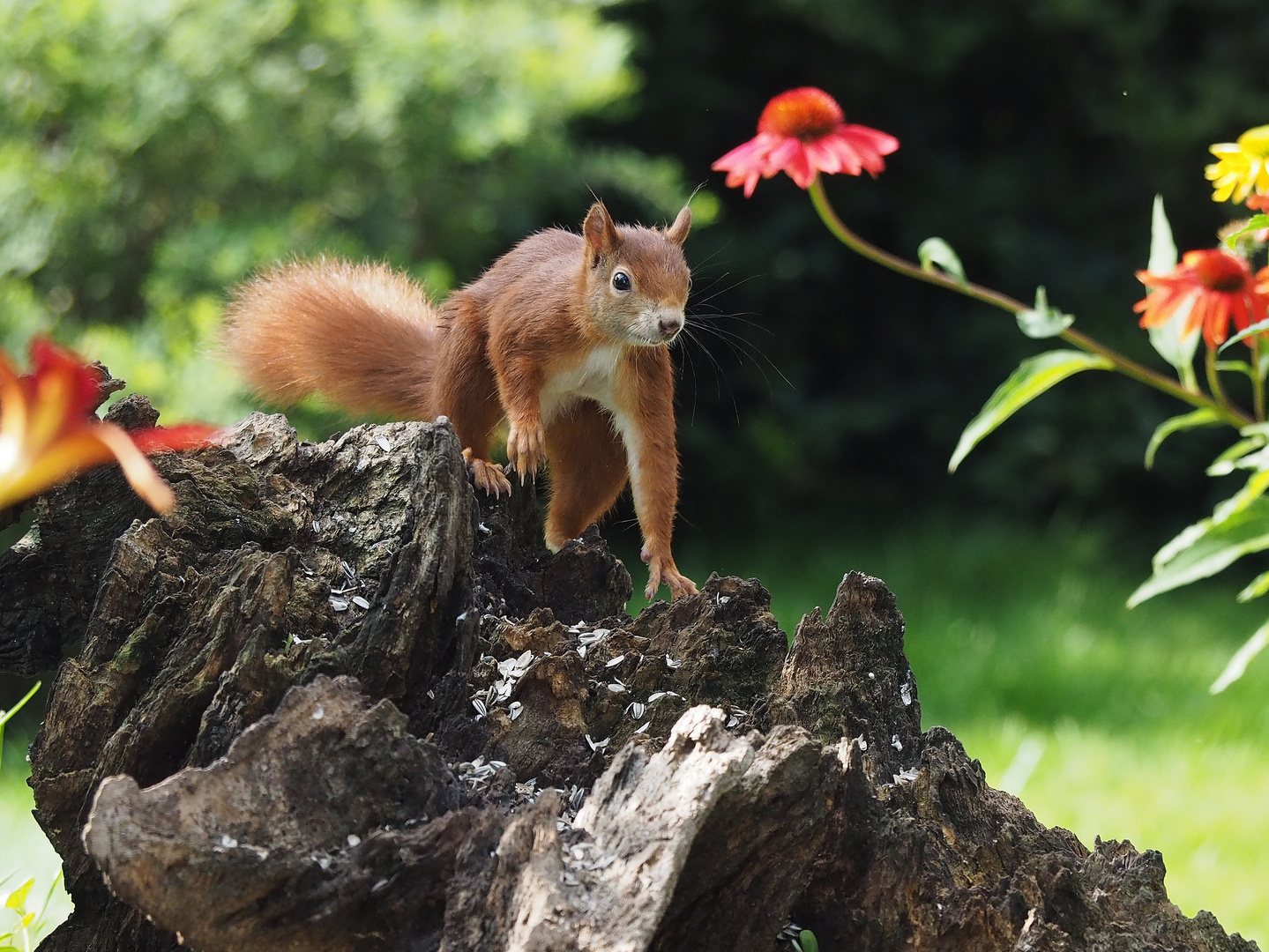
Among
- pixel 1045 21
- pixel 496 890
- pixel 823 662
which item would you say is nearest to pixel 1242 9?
pixel 1045 21

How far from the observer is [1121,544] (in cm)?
432

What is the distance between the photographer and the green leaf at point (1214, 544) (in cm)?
138

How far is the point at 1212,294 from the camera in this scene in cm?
144

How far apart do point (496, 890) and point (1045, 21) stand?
376 cm

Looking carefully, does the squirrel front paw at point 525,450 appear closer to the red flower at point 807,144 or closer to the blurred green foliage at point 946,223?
the red flower at point 807,144

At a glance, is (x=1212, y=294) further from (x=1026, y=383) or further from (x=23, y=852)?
(x=23, y=852)

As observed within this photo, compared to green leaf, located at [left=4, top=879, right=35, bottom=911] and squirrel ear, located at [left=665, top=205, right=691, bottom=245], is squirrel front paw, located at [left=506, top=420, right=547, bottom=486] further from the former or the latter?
green leaf, located at [left=4, top=879, right=35, bottom=911]

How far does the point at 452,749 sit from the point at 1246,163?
2.86ft

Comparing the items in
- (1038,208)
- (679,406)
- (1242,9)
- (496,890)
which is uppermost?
(1242,9)

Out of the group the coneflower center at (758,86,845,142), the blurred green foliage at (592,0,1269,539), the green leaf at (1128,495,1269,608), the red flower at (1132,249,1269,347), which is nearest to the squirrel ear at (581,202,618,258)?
the coneflower center at (758,86,845,142)

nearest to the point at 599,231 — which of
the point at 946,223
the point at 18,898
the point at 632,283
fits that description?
the point at 632,283

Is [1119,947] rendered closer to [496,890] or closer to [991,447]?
[496,890]

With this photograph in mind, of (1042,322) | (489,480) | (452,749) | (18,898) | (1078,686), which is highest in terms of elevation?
(1078,686)

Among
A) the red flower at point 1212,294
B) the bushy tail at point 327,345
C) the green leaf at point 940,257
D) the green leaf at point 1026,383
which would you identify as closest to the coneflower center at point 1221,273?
the red flower at point 1212,294
